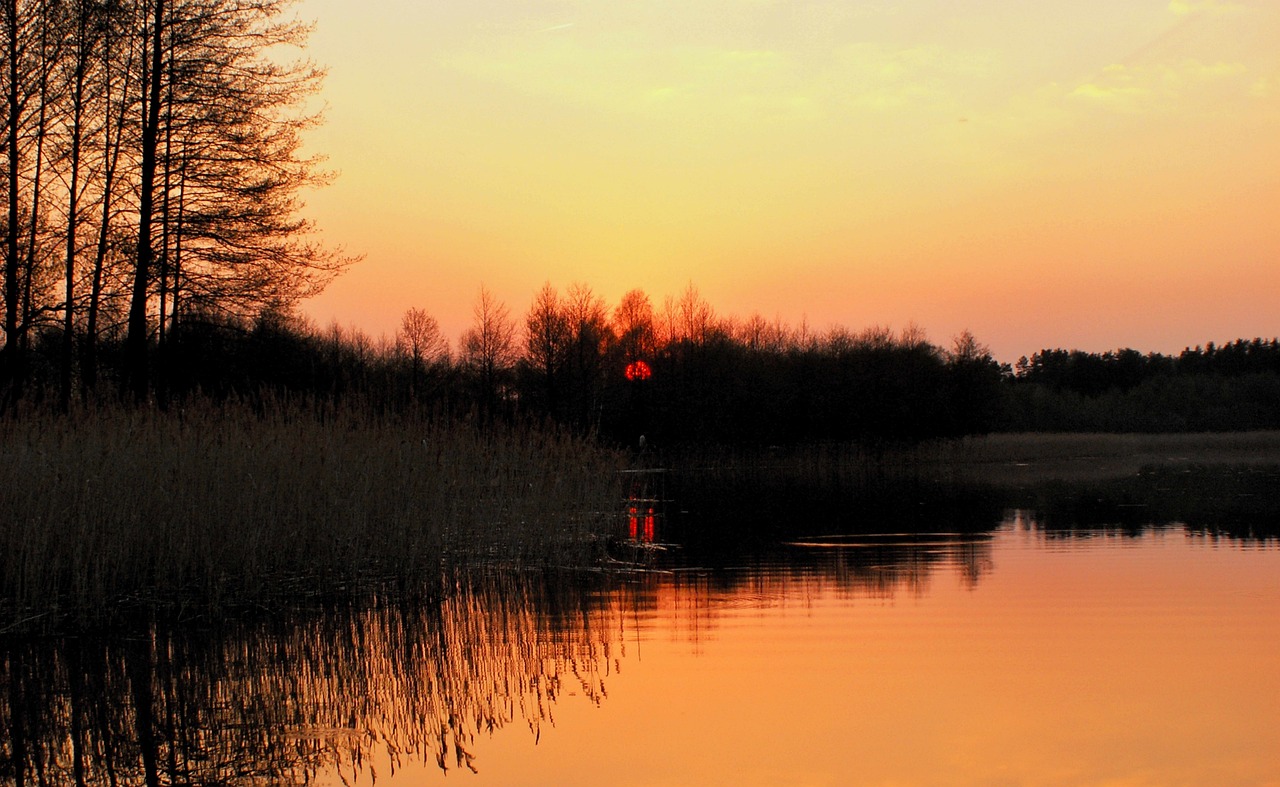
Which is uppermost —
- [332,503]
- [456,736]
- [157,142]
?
[157,142]

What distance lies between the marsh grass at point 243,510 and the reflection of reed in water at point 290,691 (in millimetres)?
711

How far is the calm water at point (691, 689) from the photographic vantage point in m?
5.39

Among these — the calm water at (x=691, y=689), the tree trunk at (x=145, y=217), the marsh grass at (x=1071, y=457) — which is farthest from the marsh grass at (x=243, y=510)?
the marsh grass at (x=1071, y=457)

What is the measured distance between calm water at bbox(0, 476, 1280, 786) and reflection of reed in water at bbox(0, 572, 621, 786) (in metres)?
0.02

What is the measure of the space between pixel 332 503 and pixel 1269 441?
2346 inches

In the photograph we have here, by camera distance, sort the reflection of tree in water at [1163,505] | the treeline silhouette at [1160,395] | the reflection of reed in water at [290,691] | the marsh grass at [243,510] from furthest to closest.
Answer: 1. the treeline silhouette at [1160,395]
2. the reflection of tree in water at [1163,505]
3. the marsh grass at [243,510]
4. the reflection of reed in water at [290,691]

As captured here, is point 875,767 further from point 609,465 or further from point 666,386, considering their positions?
point 666,386

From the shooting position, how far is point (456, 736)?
5.93m

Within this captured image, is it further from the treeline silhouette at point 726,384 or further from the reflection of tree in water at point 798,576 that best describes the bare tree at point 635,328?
the reflection of tree in water at point 798,576

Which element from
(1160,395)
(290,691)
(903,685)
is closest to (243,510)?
(290,691)

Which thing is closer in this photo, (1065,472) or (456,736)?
(456,736)

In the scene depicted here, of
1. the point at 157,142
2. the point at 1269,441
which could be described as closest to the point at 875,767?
the point at 157,142

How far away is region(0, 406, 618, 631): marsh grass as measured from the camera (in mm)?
8898

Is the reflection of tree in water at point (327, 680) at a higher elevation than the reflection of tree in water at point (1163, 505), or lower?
lower
